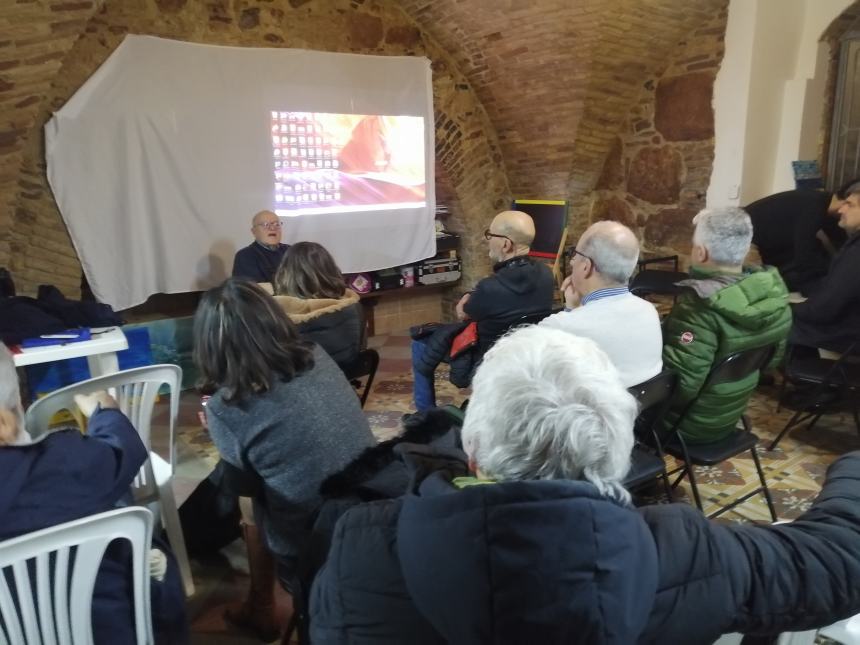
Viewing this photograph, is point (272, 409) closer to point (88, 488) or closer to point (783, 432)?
point (88, 488)

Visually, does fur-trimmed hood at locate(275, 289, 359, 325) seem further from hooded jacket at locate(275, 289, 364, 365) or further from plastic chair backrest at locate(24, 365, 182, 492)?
plastic chair backrest at locate(24, 365, 182, 492)

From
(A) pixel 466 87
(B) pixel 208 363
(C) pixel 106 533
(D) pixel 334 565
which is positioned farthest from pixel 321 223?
(D) pixel 334 565

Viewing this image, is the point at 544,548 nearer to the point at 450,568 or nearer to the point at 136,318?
the point at 450,568

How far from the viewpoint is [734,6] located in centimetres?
421

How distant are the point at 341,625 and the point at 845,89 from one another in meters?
4.95

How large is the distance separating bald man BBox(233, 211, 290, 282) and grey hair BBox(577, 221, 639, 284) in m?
2.35

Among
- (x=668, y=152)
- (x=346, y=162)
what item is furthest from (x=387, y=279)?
(x=668, y=152)

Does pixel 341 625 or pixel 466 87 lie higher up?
pixel 466 87

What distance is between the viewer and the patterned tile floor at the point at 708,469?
6.98 feet

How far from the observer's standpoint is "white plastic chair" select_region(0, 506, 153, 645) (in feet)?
3.79

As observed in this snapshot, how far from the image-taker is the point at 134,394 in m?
1.93

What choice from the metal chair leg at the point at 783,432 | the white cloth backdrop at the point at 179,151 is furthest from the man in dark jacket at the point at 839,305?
the white cloth backdrop at the point at 179,151

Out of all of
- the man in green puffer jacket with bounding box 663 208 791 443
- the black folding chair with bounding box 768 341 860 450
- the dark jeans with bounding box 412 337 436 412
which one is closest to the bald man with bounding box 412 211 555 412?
the dark jeans with bounding box 412 337 436 412

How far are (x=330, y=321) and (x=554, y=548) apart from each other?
6.94 feet
